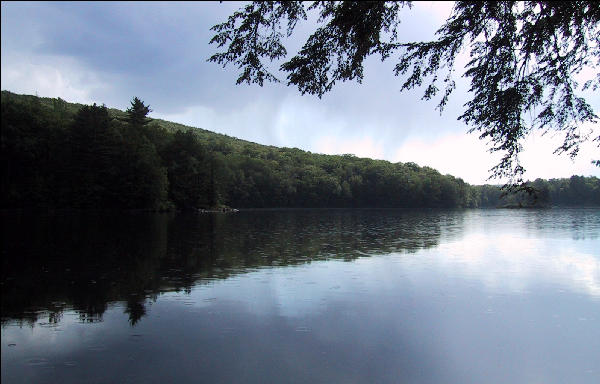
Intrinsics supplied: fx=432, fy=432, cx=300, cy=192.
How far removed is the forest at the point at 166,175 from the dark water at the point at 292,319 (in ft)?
10.7

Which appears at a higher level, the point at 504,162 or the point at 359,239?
the point at 504,162

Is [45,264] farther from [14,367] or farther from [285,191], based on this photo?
[285,191]

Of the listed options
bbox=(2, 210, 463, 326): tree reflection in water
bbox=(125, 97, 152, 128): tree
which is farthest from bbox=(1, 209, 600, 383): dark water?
bbox=(125, 97, 152, 128): tree

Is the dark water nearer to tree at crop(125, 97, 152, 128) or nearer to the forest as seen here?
the forest

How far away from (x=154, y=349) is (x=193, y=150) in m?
85.0

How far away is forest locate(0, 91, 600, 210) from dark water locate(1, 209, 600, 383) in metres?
3.26

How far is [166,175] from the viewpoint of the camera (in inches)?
3179

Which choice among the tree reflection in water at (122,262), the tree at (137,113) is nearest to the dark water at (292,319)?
the tree reflection in water at (122,262)

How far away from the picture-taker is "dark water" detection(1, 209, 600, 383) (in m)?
8.59

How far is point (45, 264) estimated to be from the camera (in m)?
18.7

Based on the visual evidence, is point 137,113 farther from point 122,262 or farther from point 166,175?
point 122,262

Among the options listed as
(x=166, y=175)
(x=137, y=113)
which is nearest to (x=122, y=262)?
(x=166, y=175)

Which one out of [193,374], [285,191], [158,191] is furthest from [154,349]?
[285,191]

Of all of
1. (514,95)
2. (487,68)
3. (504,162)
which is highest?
(487,68)
